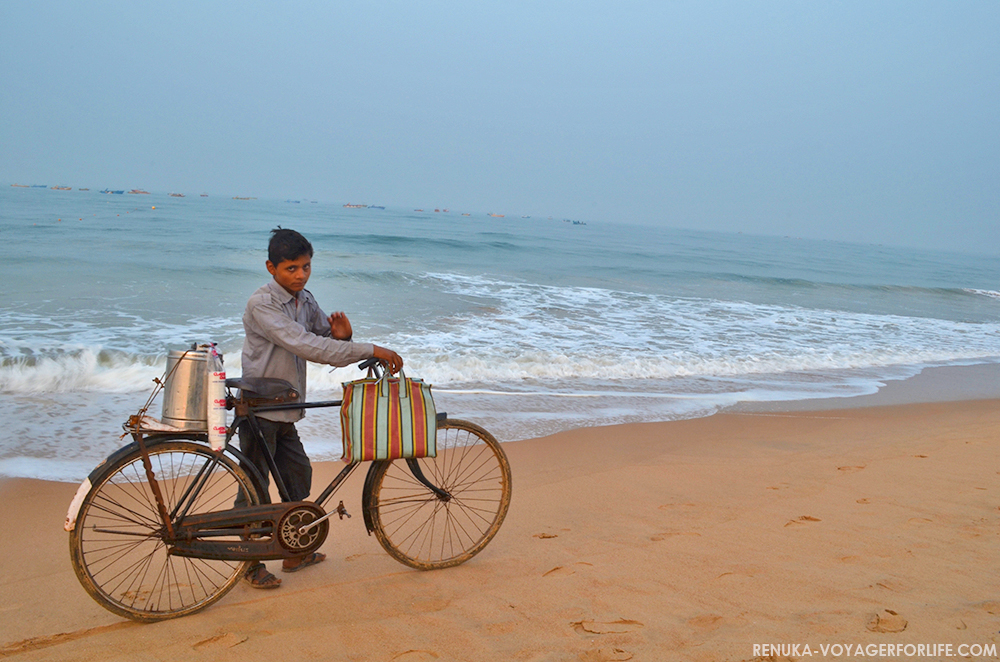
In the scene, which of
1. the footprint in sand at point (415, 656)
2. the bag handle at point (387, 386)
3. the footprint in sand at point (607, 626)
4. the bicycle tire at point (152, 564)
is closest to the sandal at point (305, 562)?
the bicycle tire at point (152, 564)

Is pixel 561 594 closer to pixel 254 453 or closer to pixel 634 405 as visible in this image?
pixel 254 453

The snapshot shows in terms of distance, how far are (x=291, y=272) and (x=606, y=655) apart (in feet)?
6.71

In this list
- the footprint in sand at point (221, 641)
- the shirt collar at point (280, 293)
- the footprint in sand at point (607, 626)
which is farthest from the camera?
the shirt collar at point (280, 293)

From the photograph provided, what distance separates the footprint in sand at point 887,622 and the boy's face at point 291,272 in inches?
109

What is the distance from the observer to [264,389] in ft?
8.83

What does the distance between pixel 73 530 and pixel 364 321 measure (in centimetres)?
879

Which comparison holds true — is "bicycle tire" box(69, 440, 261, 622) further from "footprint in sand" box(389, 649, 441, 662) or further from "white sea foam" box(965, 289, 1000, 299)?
"white sea foam" box(965, 289, 1000, 299)

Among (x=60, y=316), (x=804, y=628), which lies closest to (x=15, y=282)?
(x=60, y=316)

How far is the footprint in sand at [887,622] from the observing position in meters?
2.43

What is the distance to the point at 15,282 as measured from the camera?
12.3m

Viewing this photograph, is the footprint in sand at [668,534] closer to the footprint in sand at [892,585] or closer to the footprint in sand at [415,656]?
the footprint in sand at [892,585]

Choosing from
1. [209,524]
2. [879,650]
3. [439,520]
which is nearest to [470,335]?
[439,520]

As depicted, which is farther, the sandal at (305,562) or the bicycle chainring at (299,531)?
the sandal at (305,562)

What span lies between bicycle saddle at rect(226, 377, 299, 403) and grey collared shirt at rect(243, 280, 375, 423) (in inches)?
2.7
